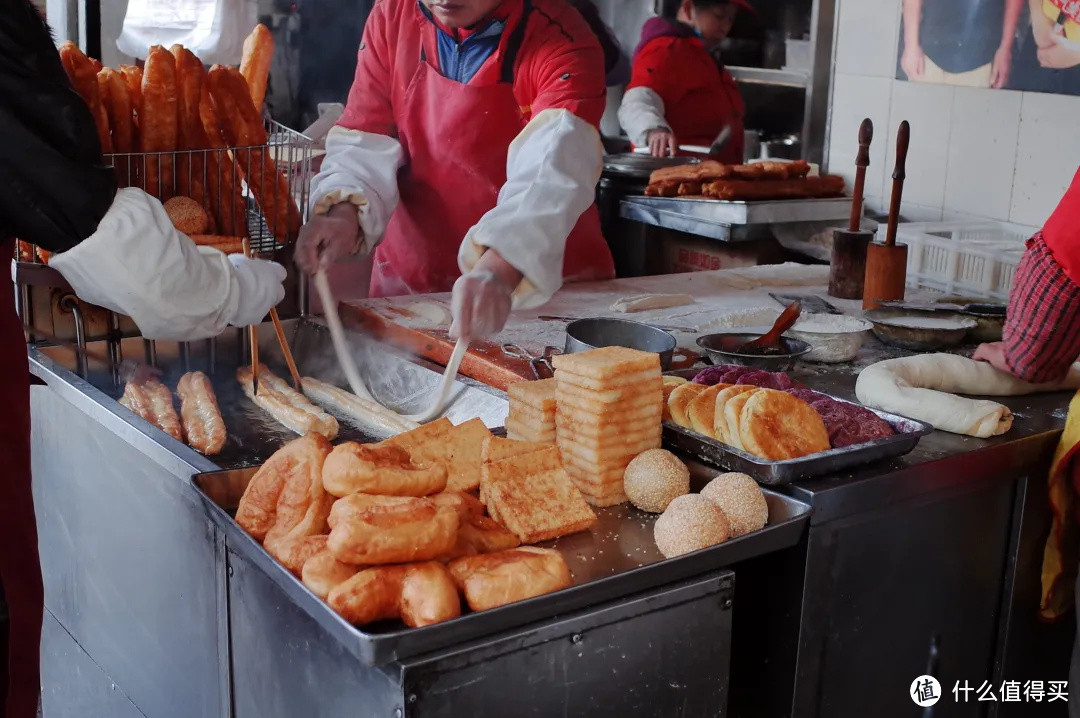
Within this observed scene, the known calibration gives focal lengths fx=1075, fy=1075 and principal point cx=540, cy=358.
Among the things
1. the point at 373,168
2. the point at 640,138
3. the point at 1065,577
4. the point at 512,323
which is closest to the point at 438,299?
the point at 512,323

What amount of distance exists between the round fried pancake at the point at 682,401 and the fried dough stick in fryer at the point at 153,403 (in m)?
0.90

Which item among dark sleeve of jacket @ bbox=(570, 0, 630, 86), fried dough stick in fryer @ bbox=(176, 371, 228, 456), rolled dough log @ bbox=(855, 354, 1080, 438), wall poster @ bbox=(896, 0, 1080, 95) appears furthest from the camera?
dark sleeve of jacket @ bbox=(570, 0, 630, 86)

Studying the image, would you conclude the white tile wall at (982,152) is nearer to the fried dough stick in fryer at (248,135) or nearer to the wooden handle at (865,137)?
the wooden handle at (865,137)

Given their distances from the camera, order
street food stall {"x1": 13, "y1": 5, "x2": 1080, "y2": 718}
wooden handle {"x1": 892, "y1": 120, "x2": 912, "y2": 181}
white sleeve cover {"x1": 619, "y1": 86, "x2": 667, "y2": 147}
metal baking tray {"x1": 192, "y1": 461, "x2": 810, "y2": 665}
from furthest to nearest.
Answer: white sleeve cover {"x1": 619, "y1": 86, "x2": 667, "y2": 147}
wooden handle {"x1": 892, "y1": 120, "x2": 912, "y2": 181}
street food stall {"x1": 13, "y1": 5, "x2": 1080, "y2": 718}
metal baking tray {"x1": 192, "y1": 461, "x2": 810, "y2": 665}

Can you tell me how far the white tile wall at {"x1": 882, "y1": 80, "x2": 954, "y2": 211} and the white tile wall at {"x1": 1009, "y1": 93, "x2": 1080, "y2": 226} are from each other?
14.0 inches

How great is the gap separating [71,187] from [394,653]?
0.84 metres

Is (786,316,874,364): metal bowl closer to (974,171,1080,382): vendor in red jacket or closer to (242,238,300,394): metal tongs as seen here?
(974,171,1080,382): vendor in red jacket

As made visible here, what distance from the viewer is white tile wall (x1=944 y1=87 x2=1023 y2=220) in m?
3.90

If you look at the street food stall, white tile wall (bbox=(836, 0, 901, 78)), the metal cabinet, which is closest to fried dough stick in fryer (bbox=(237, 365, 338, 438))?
the street food stall

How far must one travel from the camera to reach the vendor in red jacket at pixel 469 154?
2.54 m

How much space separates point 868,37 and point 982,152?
0.79m

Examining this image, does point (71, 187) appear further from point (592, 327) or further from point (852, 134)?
point (852, 134)

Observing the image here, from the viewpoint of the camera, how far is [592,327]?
213 cm

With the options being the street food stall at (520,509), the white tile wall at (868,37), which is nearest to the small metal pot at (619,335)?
the street food stall at (520,509)
